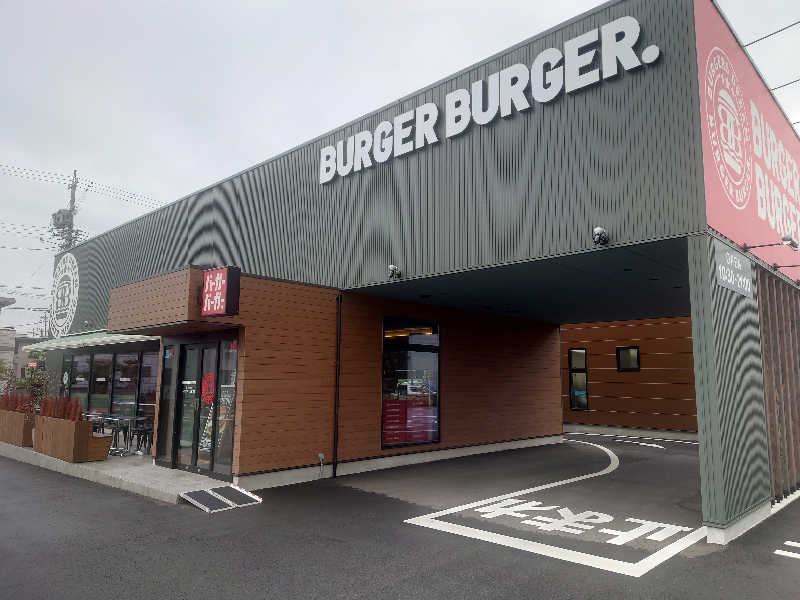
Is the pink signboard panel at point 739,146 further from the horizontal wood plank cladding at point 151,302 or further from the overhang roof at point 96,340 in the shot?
the overhang roof at point 96,340

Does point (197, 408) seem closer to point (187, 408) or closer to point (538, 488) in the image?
point (187, 408)

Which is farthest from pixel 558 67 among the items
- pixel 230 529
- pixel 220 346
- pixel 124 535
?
pixel 124 535

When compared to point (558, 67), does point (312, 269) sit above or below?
below

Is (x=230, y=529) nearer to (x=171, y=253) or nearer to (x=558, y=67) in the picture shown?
(x=558, y=67)

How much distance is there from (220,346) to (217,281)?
1692mm

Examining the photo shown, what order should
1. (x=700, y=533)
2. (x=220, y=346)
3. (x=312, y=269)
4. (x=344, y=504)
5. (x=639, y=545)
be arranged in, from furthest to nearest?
(x=312, y=269)
(x=220, y=346)
(x=344, y=504)
(x=700, y=533)
(x=639, y=545)

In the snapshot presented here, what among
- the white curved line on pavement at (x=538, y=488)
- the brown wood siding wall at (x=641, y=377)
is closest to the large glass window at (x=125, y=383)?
the white curved line on pavement at (x=538, y=488)

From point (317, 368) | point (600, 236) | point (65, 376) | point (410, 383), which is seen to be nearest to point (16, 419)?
point (65, 376)

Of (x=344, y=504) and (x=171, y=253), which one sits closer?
(x=344, y=504)

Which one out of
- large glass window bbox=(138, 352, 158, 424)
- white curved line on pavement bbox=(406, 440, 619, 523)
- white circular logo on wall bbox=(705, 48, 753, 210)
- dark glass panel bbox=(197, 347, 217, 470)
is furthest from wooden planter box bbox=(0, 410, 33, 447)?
white circular logo on wall bbox=(705, 48, 753, 210)

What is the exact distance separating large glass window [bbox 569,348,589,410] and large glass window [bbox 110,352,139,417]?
14.7 metres

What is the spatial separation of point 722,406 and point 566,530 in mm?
2373

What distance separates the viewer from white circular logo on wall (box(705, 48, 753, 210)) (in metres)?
7.07

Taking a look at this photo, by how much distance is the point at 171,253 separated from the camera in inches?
609
